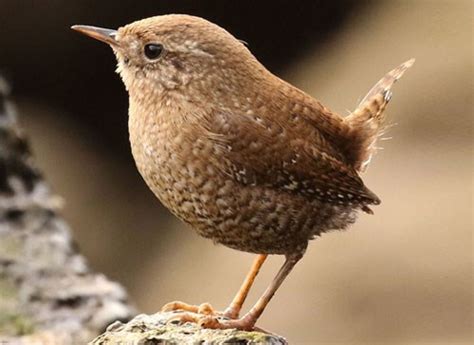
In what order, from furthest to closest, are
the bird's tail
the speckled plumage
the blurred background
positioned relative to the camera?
the blurred background, the bird's tail, the speckled plumage

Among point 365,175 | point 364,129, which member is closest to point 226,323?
point 364,129

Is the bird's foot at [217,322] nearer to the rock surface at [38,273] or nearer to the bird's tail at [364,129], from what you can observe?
the bird's tail at [364,129]

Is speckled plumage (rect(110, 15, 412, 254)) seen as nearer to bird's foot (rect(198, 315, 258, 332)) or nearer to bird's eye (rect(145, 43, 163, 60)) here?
bird's eye (rect(145, 43, 163, 60))

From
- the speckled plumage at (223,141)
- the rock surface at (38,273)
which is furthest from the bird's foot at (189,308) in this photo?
the rock surface at (38,273)

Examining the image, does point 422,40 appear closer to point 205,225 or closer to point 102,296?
point 102,296

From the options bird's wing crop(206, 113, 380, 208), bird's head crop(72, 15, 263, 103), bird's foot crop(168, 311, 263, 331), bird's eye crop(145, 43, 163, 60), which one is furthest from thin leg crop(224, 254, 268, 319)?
bird's eye crop(145, 43, 163, 60)

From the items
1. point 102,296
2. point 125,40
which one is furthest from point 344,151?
point 102,296
